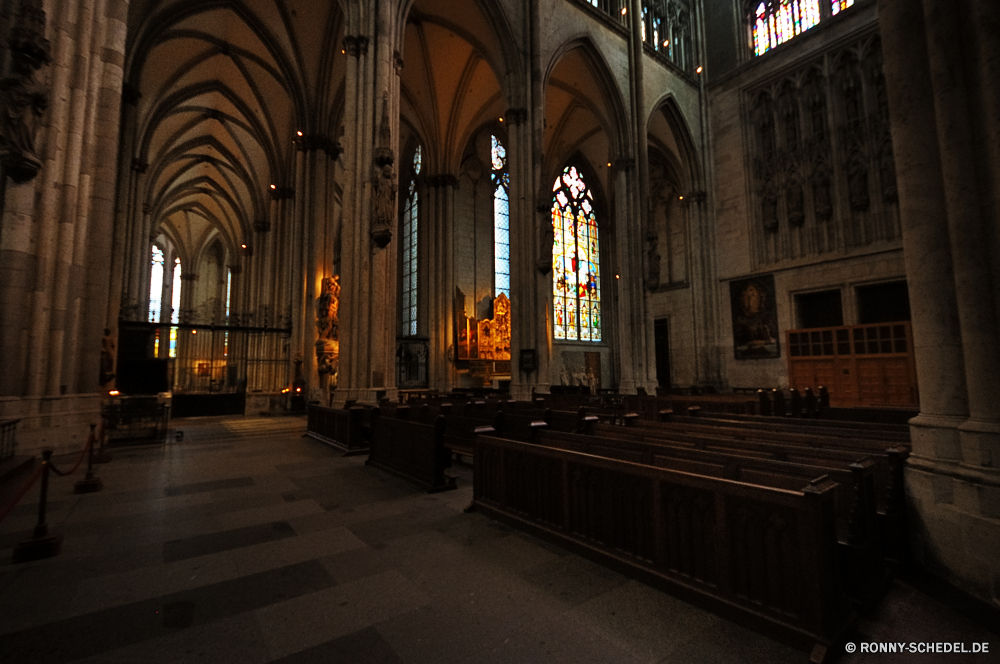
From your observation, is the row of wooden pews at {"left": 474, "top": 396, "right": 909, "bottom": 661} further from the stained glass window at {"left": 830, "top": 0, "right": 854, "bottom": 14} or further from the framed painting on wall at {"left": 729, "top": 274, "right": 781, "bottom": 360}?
the stained glass window at {"left": 830, "top": 0, "right": 854, "bottom": 14}

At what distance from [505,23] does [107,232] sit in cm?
1222

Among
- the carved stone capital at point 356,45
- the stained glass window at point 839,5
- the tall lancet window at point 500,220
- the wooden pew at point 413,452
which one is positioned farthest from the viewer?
the tall lancet window at point 500,220

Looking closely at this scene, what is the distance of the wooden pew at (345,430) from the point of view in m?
7.89

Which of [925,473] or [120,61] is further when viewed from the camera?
[120,61]

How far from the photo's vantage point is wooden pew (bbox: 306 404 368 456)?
7894 millimetres

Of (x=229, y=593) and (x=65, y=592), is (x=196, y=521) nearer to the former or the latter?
(x=65, y=592)

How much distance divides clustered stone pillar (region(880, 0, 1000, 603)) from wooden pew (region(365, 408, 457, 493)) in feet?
13.5

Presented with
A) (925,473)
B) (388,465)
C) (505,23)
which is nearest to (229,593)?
(388,465)

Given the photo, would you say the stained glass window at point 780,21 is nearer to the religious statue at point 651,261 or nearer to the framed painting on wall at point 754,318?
the religious statue at point 651,261

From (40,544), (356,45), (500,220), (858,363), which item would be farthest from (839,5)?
(40,544)

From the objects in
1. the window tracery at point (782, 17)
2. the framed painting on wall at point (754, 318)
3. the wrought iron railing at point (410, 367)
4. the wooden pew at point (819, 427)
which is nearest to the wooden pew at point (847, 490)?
the wooden pew at point (819, 427)

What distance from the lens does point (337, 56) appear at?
16.4m

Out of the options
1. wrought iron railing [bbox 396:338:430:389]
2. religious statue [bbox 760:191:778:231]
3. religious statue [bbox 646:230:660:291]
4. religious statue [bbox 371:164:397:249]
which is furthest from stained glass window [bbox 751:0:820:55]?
wrought iron railing [bbox 396:338:430:389]

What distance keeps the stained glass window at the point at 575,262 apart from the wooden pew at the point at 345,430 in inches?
630
